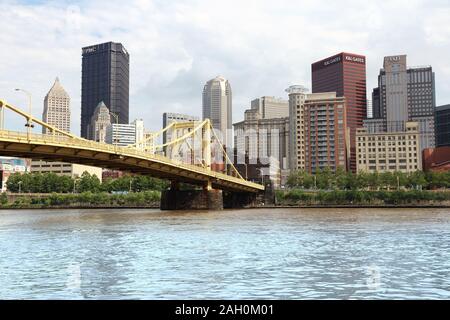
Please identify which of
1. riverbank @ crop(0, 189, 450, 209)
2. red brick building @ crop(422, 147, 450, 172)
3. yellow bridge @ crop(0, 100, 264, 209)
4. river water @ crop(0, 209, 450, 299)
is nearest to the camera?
river water @ crop(0, 209, 450, 299)

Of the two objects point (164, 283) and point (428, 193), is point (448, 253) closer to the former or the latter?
point (164, 283)

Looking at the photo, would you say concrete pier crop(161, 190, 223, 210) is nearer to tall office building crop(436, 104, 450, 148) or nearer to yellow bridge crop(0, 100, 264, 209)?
yellow bridge crop(0, 100, 264, 209)

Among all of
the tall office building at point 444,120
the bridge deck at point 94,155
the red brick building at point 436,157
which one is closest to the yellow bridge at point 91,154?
the bridge deck at point 94,155

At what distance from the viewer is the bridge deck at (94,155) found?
4812 centimetres

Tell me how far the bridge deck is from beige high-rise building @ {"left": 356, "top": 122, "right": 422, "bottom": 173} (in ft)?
376

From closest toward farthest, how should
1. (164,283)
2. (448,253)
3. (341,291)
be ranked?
(341,291)
(164,283)
(448,253)

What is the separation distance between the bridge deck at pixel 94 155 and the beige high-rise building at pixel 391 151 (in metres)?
115

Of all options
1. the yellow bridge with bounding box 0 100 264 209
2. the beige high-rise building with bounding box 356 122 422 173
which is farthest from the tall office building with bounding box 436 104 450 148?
the yellow bridge with bounding box 0 100 264 209

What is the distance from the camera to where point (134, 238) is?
1232 inches

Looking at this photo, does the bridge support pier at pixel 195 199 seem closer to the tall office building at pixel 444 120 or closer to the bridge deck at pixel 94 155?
the bridge deck at pixel 94 155

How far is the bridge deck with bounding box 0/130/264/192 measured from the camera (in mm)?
48125

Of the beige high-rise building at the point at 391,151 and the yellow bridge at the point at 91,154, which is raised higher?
the beige high-rise building at the point at 391,151
